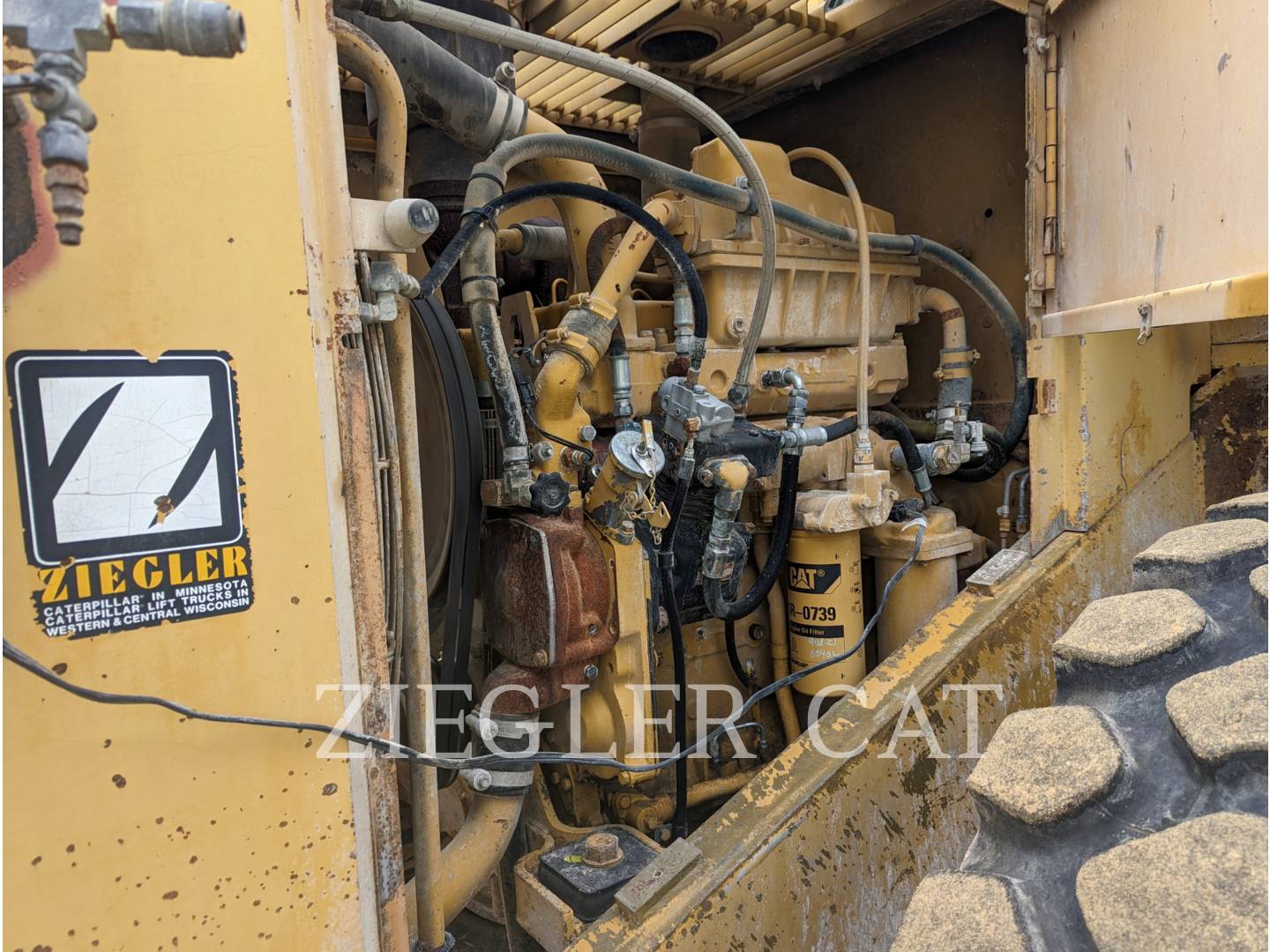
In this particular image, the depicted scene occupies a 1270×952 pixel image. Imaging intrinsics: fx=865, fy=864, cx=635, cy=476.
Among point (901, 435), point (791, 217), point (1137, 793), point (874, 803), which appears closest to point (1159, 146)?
point (791, 217)

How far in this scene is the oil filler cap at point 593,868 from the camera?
1479 mm

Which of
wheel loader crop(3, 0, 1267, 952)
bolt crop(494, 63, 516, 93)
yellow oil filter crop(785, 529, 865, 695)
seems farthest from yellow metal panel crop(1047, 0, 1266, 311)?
bolt crop(494, 63, 516, 93)

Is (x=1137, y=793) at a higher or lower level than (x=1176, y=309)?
lower

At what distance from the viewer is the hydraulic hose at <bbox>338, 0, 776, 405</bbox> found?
1.33 m

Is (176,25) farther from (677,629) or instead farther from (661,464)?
(677,629)

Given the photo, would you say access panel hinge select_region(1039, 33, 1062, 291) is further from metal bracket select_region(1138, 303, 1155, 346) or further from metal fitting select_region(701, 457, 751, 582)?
metal fitting select_region(701, 457, 751, 582)

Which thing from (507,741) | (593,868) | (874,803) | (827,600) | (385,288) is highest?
(385,288)

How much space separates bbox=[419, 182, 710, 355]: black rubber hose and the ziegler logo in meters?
0.58

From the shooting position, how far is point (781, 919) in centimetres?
140

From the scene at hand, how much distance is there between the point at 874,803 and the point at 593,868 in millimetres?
508

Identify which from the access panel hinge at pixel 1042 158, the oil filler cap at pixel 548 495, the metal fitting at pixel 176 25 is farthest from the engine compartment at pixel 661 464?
the metal fitting at pixel 176 25

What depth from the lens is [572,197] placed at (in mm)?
1637

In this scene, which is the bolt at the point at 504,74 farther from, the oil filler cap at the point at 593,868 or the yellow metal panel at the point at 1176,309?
the oil filler cap at the point at 593,868

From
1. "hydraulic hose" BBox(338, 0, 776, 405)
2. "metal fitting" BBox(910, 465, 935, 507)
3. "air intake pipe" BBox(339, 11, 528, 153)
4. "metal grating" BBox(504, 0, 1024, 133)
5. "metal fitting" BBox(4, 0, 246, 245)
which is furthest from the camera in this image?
"metal grating" BBox(504, 0, 1024, 133)
